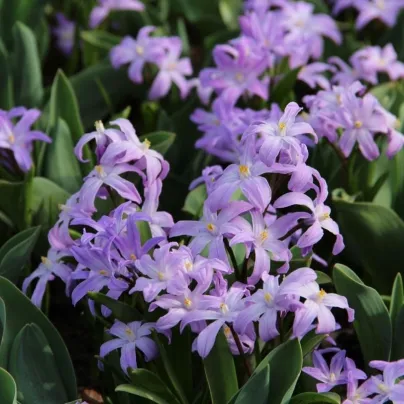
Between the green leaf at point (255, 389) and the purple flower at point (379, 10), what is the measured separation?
5.38 feet

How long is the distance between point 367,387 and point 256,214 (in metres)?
0.35

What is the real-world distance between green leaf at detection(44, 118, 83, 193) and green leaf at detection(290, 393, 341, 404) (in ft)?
2.63

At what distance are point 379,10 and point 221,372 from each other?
5.44 ft

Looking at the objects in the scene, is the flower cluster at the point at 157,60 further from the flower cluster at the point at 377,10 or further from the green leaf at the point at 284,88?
the flower cluster at the point at 377,10

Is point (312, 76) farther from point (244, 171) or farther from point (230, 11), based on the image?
point (244, 171)

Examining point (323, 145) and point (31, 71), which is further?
point (31, 71)

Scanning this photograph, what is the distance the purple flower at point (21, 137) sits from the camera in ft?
6.49

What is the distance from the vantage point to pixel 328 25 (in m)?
2.65

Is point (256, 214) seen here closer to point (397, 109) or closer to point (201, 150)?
point (201, 150)

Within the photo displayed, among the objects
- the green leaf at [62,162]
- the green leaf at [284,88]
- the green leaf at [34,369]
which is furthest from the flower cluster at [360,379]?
the green leaf at [284,88]

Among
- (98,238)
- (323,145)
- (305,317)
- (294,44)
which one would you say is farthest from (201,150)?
(305,317)

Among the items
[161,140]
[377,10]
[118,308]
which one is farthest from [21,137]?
[377,10]

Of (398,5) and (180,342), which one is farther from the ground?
(398,5)

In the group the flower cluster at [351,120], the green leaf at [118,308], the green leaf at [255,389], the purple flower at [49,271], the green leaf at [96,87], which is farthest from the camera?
the green leaf at [96,87]
